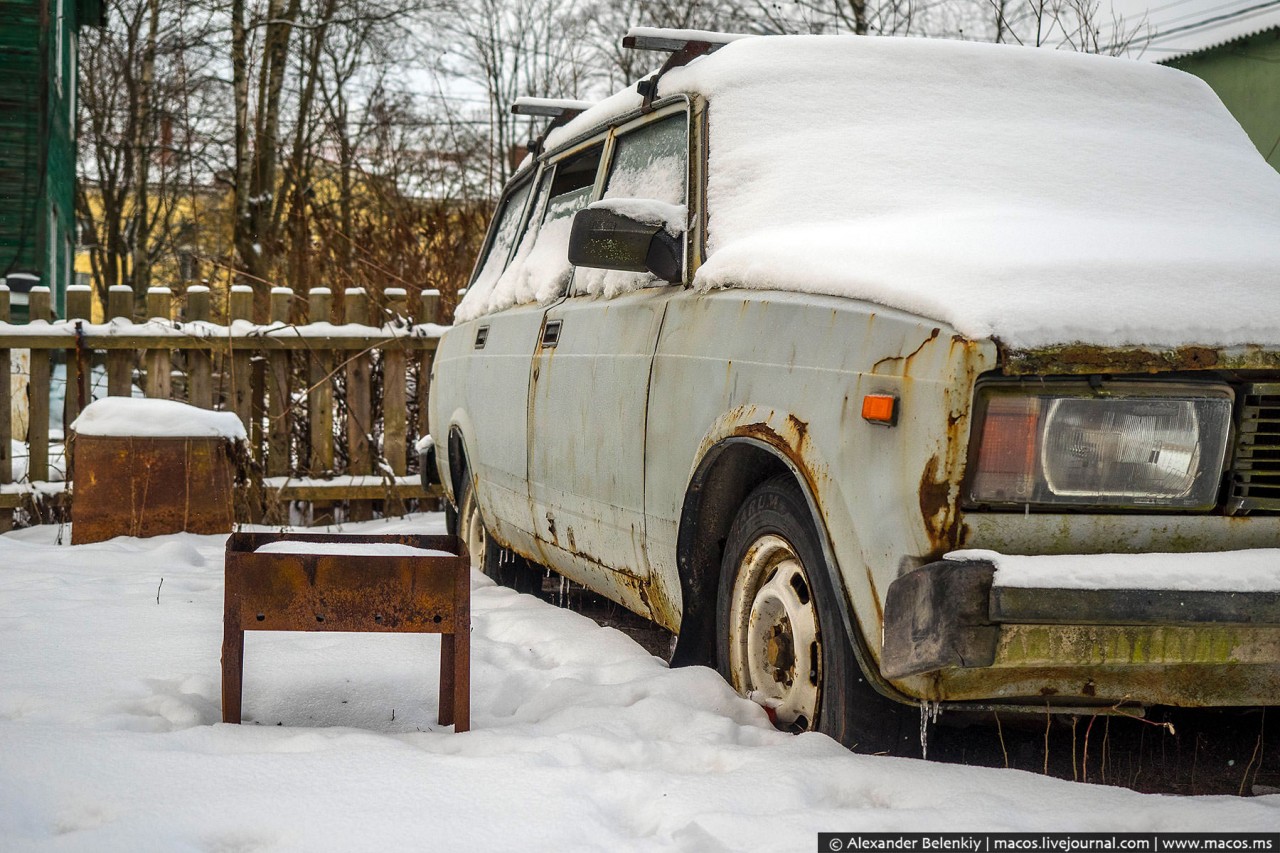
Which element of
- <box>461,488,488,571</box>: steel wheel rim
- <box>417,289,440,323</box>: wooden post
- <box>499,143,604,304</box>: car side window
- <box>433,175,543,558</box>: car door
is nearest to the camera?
<box>499,143,604,304</box>: car side window

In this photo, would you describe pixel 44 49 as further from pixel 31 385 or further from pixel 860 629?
pixel 860 629

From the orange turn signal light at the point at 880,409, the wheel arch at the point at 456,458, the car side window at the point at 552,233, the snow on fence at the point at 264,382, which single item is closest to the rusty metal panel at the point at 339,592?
the orange turn signal light at the point at 880,409

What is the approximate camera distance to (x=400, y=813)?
2529 mm

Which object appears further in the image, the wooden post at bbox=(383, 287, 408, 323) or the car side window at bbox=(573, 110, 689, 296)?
the wooden post at bbox=(383, 287, 408, 323)

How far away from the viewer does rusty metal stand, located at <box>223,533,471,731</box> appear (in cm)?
312

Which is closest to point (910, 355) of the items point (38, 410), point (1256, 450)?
point (1256, 450)

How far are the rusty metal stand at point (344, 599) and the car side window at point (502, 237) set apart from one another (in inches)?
108

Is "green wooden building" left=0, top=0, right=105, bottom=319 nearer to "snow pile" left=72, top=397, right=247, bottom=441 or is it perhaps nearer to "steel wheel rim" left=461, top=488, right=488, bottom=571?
"snow pile" left=72, top=397, right=247, bottom=441

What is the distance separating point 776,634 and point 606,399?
1.12 m

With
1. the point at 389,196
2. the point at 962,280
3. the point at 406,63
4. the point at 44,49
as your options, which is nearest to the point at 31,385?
the point at 389,196

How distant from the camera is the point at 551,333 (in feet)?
14.9

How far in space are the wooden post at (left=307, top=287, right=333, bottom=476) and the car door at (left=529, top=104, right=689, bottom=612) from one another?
14.0 feet

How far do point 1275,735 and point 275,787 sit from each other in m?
2.55

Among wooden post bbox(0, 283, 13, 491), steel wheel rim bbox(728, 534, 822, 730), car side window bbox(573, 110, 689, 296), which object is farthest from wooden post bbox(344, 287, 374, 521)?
steel wheel rim bbox(728, 534, 822, 730)
